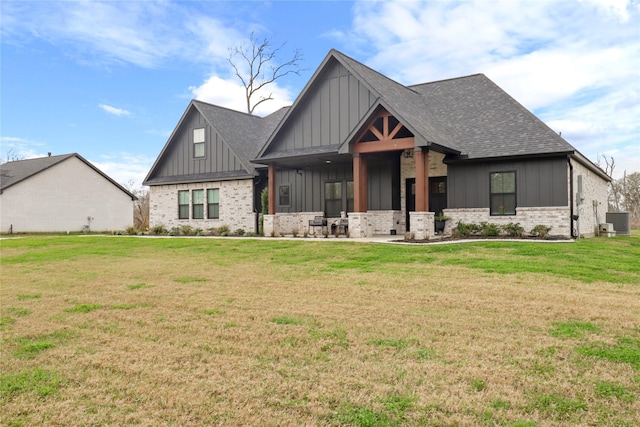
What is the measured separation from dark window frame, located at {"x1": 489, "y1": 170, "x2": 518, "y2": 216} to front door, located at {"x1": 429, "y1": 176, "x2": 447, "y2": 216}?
1.98 m

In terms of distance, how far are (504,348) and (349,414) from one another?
2.25 m

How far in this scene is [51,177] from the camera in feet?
114

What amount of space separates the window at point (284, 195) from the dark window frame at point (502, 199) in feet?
30.1

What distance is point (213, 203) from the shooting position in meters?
24.0

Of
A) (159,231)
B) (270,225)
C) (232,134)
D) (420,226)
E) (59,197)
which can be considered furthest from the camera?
(59,197)

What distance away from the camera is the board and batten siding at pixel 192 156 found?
23.8 meters

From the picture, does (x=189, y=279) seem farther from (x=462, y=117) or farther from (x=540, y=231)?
(x=462, y=117)

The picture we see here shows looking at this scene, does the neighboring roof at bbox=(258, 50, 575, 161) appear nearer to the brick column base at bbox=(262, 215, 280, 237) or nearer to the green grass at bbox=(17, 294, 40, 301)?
the brick column base at bbox=(262, 215, 280, 237)

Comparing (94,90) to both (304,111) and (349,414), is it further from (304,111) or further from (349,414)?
(349,414)

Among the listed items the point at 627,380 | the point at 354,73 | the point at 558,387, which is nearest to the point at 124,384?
the point at 558,387

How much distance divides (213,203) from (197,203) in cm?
111

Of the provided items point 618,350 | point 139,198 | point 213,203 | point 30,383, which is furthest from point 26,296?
point 139,198

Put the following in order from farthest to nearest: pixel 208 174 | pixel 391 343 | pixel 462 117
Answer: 1. pixel 208 174
2. pixel 462 117
3. pixel 391 343

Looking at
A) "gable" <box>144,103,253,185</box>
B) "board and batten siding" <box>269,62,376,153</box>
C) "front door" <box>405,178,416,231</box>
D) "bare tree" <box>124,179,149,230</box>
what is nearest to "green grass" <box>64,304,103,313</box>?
"board and batten siding" <box>269,62,376,153</box>
